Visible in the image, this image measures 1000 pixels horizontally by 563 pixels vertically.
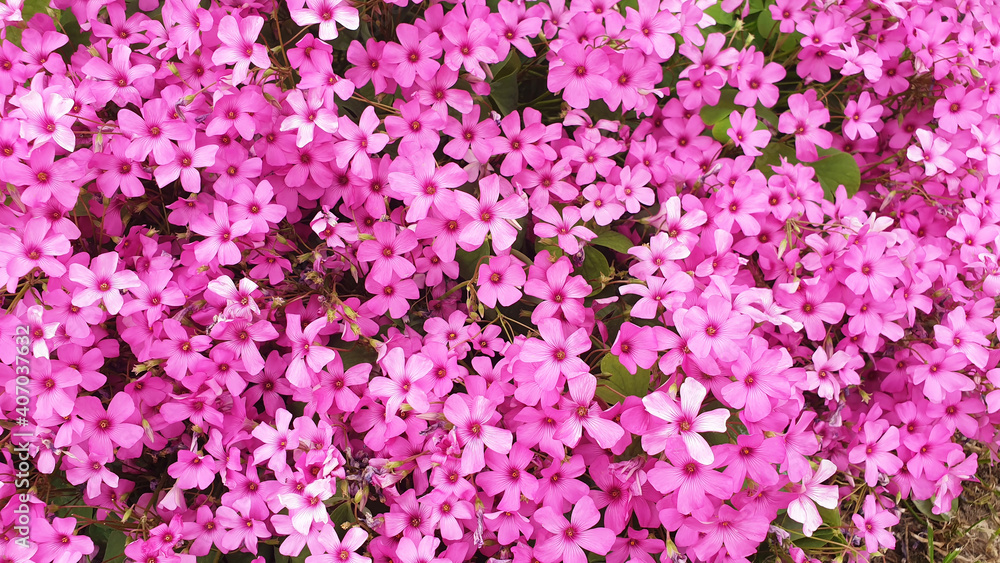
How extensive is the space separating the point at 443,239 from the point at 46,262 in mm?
746

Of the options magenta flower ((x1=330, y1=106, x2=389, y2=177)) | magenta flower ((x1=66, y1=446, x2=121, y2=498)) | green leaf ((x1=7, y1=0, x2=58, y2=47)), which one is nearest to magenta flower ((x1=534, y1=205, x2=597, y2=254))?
magenta flower ((x1=330, y1=106, x2=389, y2=177))

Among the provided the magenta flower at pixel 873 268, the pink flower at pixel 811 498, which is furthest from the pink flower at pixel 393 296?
the magenta flower at pixel 873 268

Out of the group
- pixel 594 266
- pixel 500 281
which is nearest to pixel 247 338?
pixel 500 281

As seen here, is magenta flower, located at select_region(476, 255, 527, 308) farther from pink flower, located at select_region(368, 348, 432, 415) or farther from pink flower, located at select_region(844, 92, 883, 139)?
pink flower, located at select_region(844, 92, 883, 139)

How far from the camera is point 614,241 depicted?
1.46m

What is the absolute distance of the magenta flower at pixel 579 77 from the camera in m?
1.41

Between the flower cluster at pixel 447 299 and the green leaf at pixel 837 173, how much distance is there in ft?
0.06

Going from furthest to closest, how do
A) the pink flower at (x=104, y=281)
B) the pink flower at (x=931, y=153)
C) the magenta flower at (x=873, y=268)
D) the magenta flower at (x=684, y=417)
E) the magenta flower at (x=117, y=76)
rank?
the pink flower at (x=931, y=153) < the magenta flower at (x=873, y=268) < the magenta flower at (x=117, y=76) < the pink flower at (x=104, y=281) < the magenta flower at (x=684, y=417)

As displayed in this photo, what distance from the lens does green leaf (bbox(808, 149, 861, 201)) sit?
1.67 meters

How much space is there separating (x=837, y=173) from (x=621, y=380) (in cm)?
94

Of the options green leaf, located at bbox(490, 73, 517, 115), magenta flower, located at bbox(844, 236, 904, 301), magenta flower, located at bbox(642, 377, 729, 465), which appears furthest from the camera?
green leaf, located at bbox(490, 73, 517, 115)

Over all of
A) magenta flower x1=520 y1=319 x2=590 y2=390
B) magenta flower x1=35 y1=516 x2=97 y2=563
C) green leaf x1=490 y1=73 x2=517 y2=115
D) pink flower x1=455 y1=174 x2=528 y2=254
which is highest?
green leaf x1=490 y1=73 x2=517 y2=115

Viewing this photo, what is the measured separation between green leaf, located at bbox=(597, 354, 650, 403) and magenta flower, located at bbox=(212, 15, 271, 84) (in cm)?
91

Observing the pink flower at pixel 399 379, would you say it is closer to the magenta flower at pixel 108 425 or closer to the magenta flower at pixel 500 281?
the magenta flower at pixel 500 281
